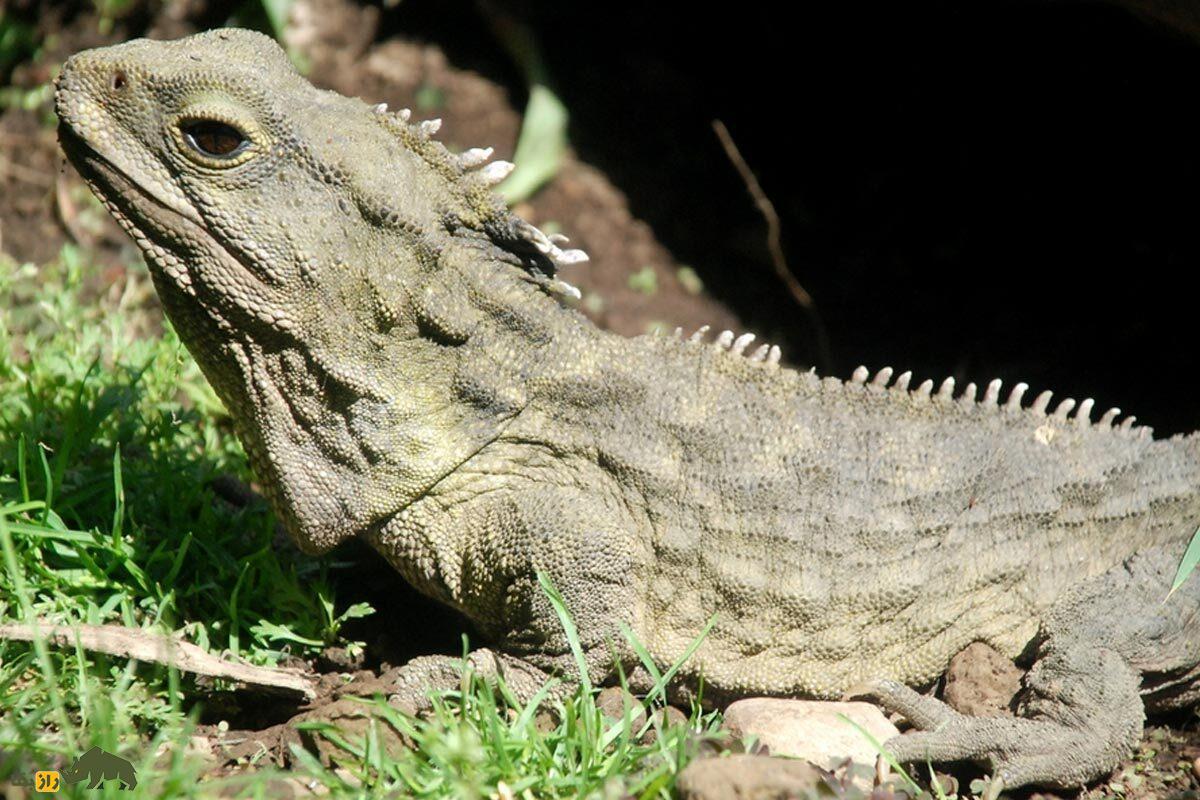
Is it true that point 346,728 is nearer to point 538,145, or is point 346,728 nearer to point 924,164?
point 538,145

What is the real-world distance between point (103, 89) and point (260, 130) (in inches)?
19.6

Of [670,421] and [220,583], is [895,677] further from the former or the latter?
[220,583]

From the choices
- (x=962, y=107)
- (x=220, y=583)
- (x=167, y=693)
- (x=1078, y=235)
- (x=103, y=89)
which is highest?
(x=962, y=107)

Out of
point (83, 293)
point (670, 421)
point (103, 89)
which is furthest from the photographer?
point (83, 293)

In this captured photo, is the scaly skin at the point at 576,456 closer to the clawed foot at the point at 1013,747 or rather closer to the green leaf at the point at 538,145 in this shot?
the clawed foot at the point at 1013,747

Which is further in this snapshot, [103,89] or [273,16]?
[273,16]

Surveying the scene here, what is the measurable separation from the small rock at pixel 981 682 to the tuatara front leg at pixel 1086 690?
67mm

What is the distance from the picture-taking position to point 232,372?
12.4 feet

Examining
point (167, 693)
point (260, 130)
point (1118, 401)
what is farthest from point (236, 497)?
point (1118, 401)

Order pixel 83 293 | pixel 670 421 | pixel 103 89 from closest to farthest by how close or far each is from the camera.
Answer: pixel 103 89 → pixel 670 421 → pixel 83 293

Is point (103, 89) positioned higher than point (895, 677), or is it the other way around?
point (103, 89)

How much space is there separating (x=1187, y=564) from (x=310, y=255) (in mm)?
3296

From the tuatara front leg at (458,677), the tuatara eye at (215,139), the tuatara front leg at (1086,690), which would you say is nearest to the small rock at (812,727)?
the tuatara front leg at (1086,690)

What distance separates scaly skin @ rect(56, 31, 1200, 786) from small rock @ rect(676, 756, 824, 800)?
2.56 ft
